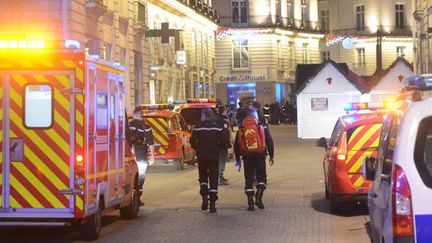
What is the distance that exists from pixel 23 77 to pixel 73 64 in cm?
65

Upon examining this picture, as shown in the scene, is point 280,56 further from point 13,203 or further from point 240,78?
point 13,203

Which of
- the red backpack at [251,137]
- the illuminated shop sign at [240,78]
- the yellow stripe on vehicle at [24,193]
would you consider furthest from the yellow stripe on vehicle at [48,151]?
the illuminated shop sign at [240,78]

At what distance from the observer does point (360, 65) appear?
7694 centimetres

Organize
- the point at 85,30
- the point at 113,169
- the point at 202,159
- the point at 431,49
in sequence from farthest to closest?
the point at 431,49 < the point at 85,30 < the point at 202,159 < the point at 113,169

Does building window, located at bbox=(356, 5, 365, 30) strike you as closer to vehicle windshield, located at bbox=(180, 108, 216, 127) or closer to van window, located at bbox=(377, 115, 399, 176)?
vehicle windshield, located at bbox=(180, 108, 216, 127)

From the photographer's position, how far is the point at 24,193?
9836mm

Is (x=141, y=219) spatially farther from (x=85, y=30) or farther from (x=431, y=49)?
(x=431, y=49)

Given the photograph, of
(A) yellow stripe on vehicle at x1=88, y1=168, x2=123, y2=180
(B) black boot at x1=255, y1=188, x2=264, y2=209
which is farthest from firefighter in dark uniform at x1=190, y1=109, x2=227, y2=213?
(A) yellow stripe on vehicle at x1=88, y1=168, x2=123, y2=180

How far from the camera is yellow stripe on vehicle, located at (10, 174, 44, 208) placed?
9797mm

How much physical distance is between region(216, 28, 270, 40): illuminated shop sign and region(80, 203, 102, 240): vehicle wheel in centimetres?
4780

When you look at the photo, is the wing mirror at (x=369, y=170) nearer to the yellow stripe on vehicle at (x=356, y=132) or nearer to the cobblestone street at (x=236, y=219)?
the cobblestone street at (x=236, y=219)

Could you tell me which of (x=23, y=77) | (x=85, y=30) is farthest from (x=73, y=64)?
(x=85, y=30)

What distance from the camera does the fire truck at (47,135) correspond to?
384 inches

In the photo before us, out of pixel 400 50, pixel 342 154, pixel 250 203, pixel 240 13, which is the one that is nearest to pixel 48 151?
pixel 250 203
